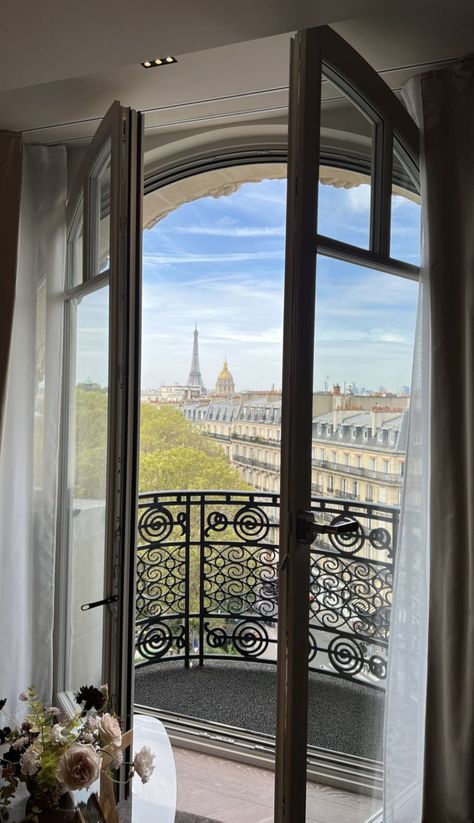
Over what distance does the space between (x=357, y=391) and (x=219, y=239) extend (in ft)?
12.0

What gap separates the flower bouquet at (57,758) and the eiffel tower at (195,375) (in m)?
4.19

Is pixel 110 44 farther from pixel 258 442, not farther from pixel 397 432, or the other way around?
pixel 258 442

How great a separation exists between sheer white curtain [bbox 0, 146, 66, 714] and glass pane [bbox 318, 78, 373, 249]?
134cm

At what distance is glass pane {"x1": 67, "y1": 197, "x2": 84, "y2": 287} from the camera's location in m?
2.43

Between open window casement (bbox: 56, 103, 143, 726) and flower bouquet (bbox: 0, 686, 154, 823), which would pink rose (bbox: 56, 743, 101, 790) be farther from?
open window casement (bbox: 56, 103, 143, 726)

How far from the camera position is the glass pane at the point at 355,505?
1.62 metres

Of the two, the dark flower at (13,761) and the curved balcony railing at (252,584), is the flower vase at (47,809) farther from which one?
the curved balcony railing at (252,584)

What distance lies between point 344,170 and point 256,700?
2.60 metres

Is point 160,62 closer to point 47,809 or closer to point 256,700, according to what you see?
point 47,809

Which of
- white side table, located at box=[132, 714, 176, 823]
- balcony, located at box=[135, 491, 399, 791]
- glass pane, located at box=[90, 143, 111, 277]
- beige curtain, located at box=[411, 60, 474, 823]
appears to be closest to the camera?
balcony, located at box=[135, 491, 399, 791]

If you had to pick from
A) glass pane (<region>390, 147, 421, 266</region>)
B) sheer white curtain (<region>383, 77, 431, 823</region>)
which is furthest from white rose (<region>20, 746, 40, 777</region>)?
glass pane (<region>390, 147, 421, 266</region>)

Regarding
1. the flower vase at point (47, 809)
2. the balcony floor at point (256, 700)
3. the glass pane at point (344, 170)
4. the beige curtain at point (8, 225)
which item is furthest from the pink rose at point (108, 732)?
the beige curtain at point (8, 225)

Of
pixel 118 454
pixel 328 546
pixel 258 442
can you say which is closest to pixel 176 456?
pixel 258 442

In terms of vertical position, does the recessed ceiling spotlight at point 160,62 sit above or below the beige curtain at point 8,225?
above
